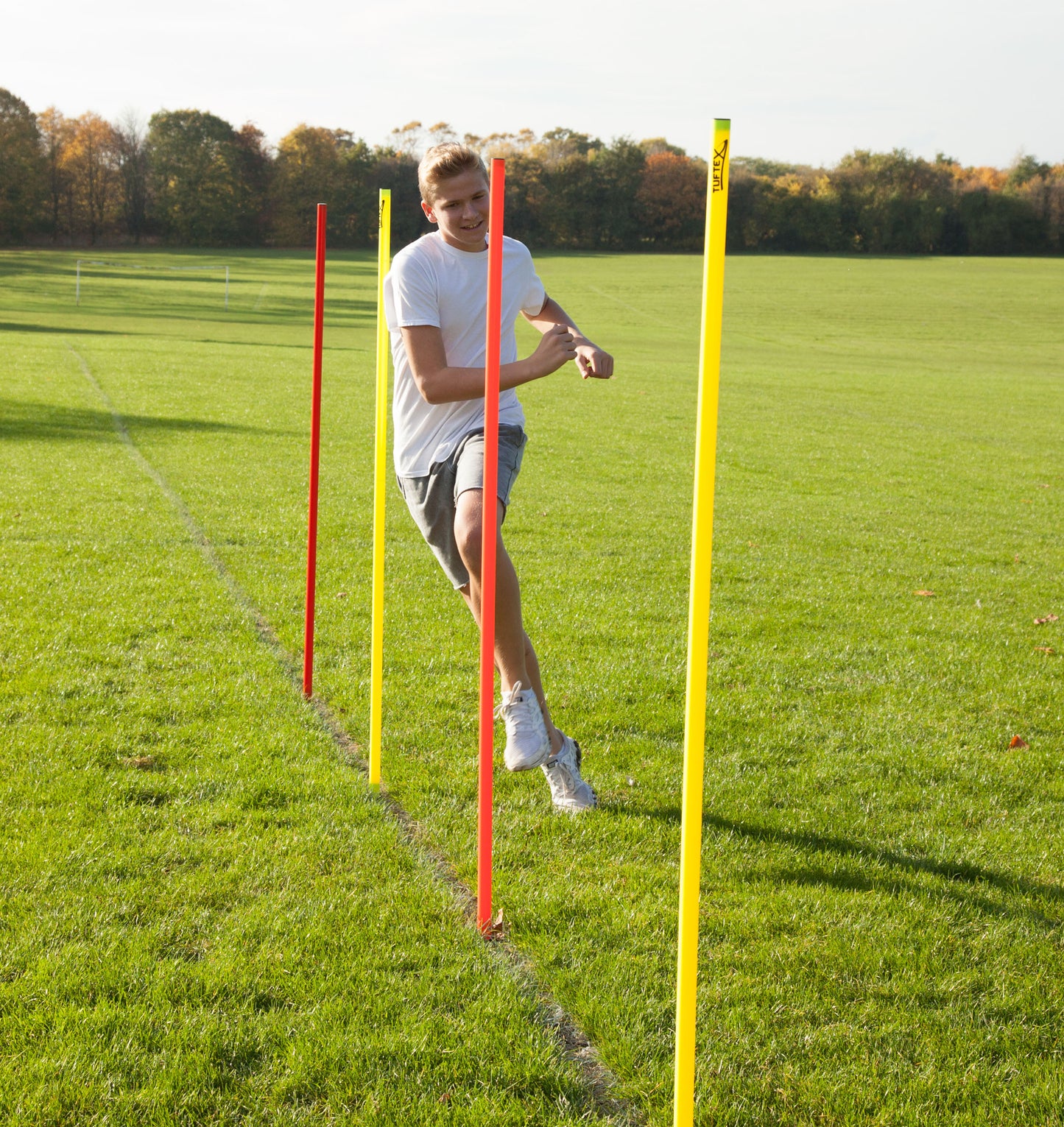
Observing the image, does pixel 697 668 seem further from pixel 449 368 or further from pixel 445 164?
pixel 445 164

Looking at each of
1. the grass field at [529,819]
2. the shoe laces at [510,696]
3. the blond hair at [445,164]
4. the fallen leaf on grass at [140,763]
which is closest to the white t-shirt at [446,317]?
A: the blond hair at [445,164]

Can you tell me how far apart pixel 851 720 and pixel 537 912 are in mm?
2565

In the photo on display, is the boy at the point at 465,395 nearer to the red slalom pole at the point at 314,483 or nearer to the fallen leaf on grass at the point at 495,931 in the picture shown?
the red slalom pole at the point at 314,483

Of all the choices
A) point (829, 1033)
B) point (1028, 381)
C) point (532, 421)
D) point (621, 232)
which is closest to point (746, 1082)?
point (829, 1033)

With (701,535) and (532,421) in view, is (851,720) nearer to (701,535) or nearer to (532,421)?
(701,535)

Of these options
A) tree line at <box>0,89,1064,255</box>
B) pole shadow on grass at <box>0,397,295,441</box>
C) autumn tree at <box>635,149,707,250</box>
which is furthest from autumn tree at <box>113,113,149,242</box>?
pole shadow on grass at <box>0,397,295,441</box>

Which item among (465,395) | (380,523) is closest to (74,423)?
(380,523)

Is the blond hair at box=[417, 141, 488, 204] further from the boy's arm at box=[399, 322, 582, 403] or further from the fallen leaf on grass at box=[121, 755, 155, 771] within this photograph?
the fallen leaf on grass at box=[121, 755, 155, 771]

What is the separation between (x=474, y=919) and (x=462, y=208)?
2.42 metres

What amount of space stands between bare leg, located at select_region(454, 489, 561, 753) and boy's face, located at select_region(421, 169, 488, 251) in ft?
3.04

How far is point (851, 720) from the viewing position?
5562 millimetres

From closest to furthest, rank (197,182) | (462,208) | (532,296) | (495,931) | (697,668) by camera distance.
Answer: (697,668), (495,931), (462,208), (532,296), (197,182)

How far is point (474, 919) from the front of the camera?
3.50 metres

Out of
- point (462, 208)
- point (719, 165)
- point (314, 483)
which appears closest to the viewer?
point (719, 165)
